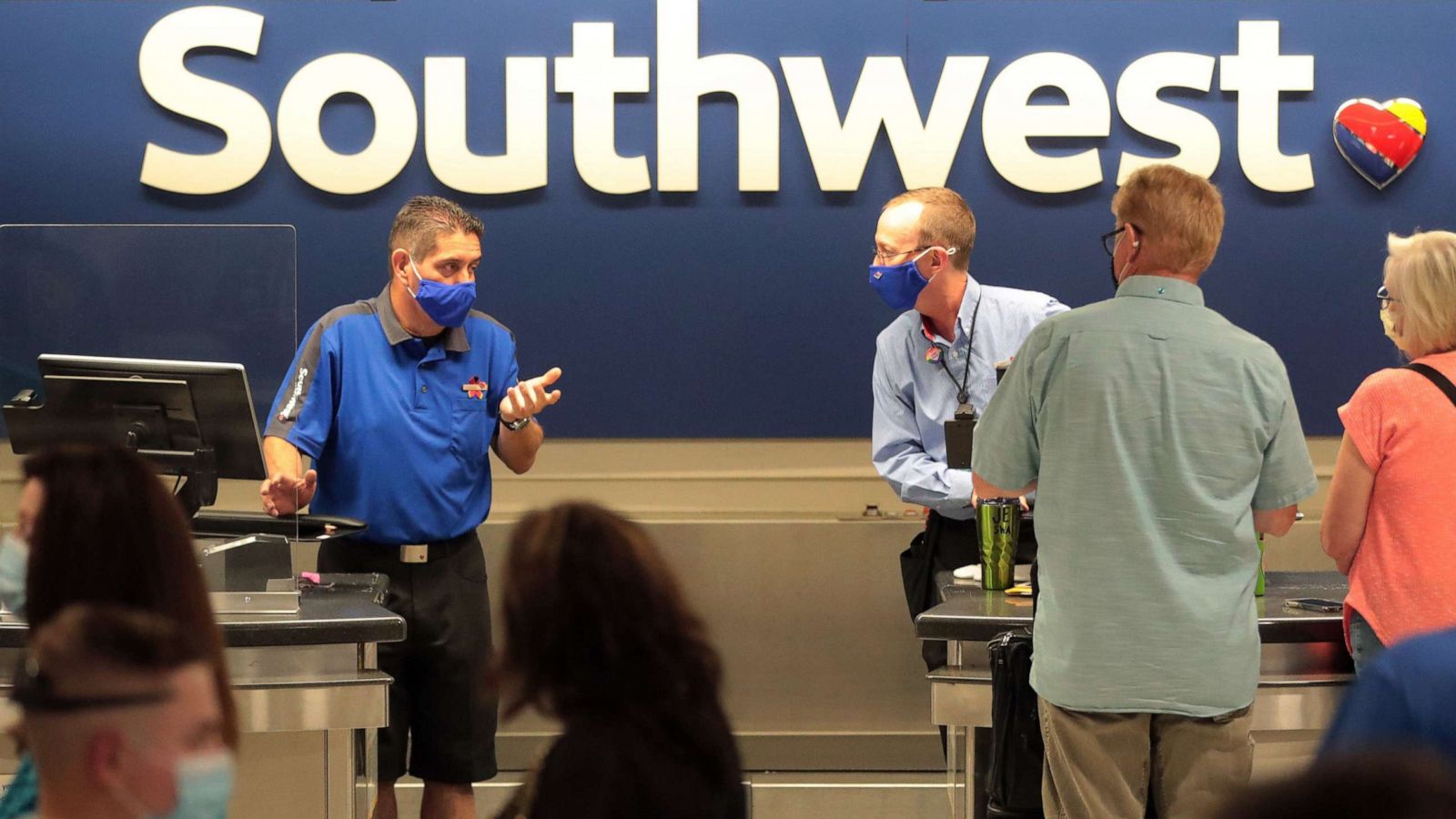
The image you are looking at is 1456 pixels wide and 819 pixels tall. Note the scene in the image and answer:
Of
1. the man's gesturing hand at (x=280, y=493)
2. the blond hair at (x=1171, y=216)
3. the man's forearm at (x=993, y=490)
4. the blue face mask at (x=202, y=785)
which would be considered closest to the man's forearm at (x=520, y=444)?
the man's gesturing hand at (x=280, y=493)

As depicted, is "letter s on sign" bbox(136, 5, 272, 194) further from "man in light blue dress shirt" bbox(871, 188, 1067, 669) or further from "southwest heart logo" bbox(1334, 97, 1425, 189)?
"southwest heart logo" bbox(1334, 97, 1425, 189)

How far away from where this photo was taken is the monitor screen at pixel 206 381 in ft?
11.2

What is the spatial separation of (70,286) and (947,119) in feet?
9.86

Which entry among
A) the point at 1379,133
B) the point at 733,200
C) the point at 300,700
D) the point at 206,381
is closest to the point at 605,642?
the point at 300,700

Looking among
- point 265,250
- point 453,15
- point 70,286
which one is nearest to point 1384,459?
point 265,250

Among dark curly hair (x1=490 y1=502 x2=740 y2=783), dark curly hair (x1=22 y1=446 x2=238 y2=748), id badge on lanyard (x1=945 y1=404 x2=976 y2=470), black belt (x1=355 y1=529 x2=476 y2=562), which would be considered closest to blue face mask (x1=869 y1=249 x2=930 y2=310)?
id badge on lanyard (x1=945 y1=404 x2=976 y2=470)

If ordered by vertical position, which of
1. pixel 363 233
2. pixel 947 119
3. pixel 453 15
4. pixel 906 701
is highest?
pixel 453 15

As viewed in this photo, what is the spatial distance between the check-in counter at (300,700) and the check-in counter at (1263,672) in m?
1.14

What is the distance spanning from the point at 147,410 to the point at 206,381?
14cm

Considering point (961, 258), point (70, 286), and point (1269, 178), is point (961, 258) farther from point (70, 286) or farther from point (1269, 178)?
point (70, 286)

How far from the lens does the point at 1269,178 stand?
5.43 meters

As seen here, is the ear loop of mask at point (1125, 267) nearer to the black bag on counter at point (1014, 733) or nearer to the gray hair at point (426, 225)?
the black bag on counter at point (1014, 733)

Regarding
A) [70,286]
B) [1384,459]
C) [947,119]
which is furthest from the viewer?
[947,119]

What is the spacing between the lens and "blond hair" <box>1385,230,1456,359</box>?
290cm
